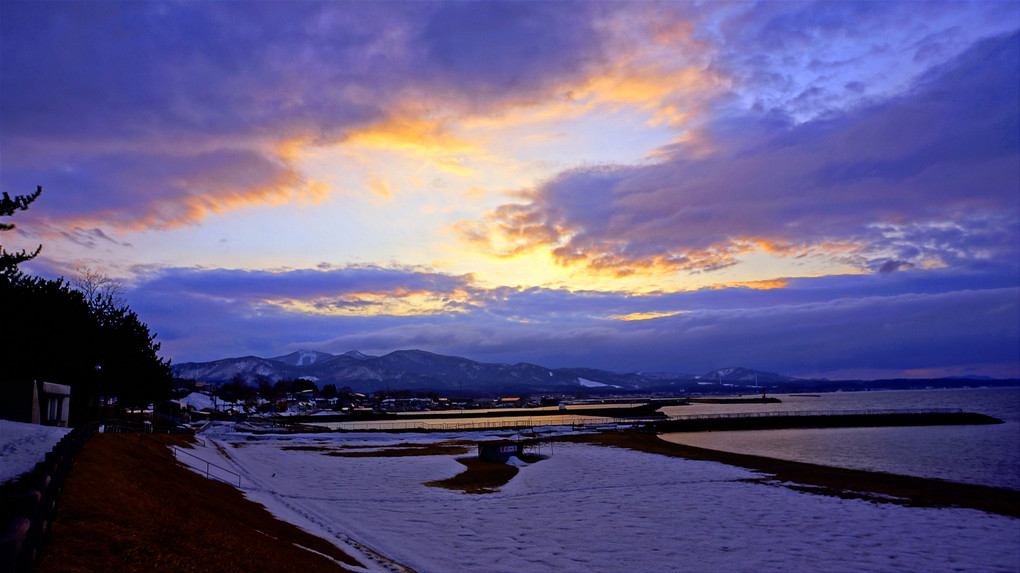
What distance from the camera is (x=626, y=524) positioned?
27.6 meters

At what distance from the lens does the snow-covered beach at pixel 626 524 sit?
21953 mm

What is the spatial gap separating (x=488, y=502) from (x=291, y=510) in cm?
1098

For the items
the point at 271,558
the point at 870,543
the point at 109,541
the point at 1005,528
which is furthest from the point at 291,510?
the point at 1005,528

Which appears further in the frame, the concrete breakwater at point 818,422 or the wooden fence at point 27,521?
the concrete breakwater at point 818,422

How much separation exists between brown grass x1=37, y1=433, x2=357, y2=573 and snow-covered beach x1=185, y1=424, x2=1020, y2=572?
300 cm

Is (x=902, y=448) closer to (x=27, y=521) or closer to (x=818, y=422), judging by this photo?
(x=818, y=422)

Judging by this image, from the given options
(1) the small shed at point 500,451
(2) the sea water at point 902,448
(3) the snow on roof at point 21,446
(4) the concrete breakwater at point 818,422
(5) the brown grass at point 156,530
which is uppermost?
(3) the snow on roof at point 21,446

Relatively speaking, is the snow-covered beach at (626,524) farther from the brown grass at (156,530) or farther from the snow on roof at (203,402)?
the snow on roof at (203,402)

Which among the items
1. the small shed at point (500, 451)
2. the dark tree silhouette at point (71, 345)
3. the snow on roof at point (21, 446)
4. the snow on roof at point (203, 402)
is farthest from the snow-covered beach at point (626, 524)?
the snow on roof at point (203, 402)

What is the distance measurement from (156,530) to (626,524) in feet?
65.8

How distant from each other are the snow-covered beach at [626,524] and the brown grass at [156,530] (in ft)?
9.83

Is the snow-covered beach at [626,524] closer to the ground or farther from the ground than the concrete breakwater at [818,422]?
farther from the ground

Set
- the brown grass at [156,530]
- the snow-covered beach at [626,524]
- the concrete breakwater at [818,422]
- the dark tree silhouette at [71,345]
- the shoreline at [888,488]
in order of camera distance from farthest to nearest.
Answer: the concrete breakwater at [818,422] < the dark tree silhouette at [71,345] < the shoreline at [888,488] < the snow-covered beach at [626,524] < the brown grass at [156,530]

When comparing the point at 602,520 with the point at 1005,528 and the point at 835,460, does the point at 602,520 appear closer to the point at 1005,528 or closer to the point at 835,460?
the point at 1005,528
